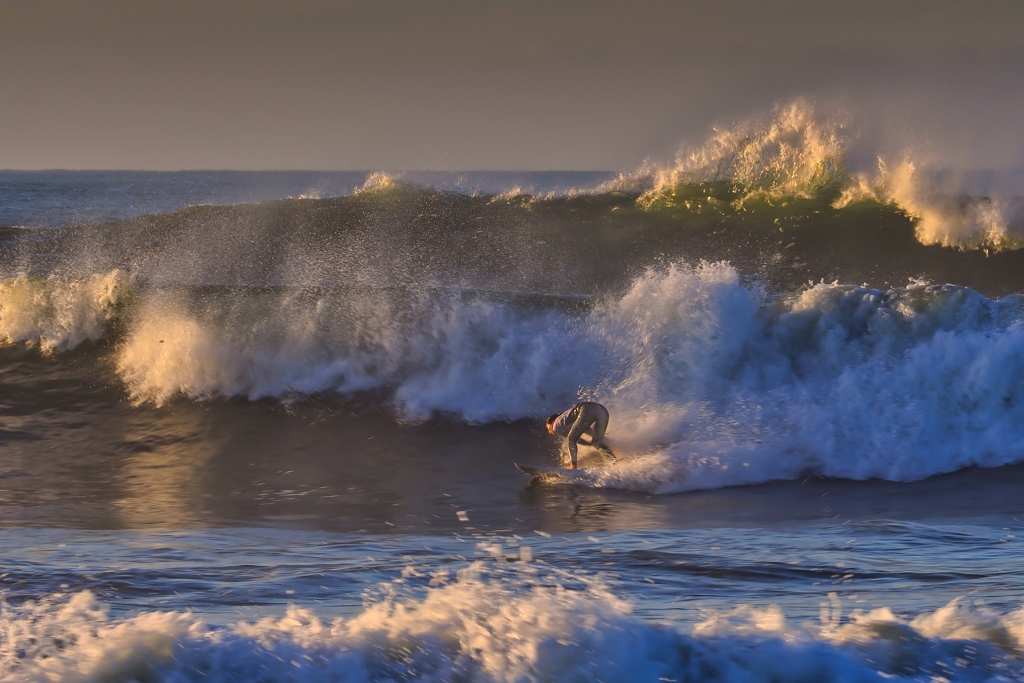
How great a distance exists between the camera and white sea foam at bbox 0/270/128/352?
12938 millimetres

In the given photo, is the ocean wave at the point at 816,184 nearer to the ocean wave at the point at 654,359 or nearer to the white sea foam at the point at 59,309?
the ocean wave at the point at 654,359

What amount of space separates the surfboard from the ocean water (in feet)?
0.29

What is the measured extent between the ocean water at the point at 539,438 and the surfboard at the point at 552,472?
0.29 feet

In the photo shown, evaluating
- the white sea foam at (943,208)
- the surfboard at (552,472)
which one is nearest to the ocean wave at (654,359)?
the surfboard at (552,472)

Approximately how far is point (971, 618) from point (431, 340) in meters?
7.54

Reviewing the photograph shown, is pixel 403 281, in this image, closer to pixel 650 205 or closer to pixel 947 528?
pixel 650 205

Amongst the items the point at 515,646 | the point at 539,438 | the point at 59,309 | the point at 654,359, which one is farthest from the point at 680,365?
the point at 59,309

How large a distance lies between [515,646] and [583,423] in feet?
13.5

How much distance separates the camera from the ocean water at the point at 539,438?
14.9 feet

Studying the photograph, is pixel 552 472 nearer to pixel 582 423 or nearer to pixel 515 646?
pixel 582 423

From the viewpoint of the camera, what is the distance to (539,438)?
32.8 feet

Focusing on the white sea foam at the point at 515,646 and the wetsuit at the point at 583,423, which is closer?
the white sea foam at the point at 515,646

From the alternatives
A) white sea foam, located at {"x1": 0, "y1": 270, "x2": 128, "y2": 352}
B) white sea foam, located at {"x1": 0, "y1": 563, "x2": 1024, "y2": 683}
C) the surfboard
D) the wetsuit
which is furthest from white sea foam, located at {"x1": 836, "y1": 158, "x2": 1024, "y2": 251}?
white sea foam, located at {"x1": 0, "y1": 563, "x2": 1024, "y2": 683}

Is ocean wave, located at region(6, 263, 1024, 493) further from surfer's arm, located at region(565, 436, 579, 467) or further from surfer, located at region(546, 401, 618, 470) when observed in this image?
surfer, located at region(546, 401, 618, 470)
